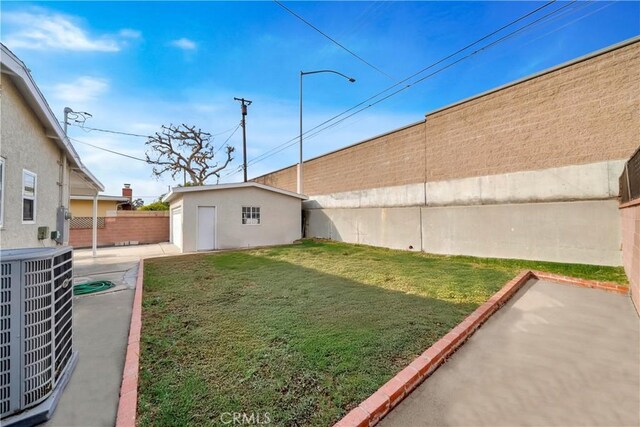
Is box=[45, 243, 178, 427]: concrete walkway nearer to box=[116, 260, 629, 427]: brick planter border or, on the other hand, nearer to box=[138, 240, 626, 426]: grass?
box=[116, 260, 629, 427]: brick planter border

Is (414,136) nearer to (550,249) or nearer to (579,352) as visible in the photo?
(550,249)

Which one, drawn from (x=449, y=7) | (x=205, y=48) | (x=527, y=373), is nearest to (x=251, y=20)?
(x=205, y=48)

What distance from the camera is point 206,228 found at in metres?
11.7

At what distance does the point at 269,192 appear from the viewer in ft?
43.9

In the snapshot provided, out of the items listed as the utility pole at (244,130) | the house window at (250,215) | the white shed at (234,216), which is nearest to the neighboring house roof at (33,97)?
the white shed at (234,216)

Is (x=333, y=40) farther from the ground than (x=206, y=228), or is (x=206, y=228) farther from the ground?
(x=333, y=40)

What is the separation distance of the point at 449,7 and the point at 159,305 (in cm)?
997

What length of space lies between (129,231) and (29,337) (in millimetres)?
15620

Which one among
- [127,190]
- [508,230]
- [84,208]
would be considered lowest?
[508,230]

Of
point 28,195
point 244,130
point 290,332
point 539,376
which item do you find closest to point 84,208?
point 244,130

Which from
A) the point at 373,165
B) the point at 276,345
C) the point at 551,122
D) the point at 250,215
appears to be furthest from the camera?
the point at 250,215

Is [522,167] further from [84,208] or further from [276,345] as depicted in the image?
[84,208]

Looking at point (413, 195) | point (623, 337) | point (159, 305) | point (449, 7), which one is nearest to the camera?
point (623, 337)

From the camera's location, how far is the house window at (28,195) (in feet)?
15.5
